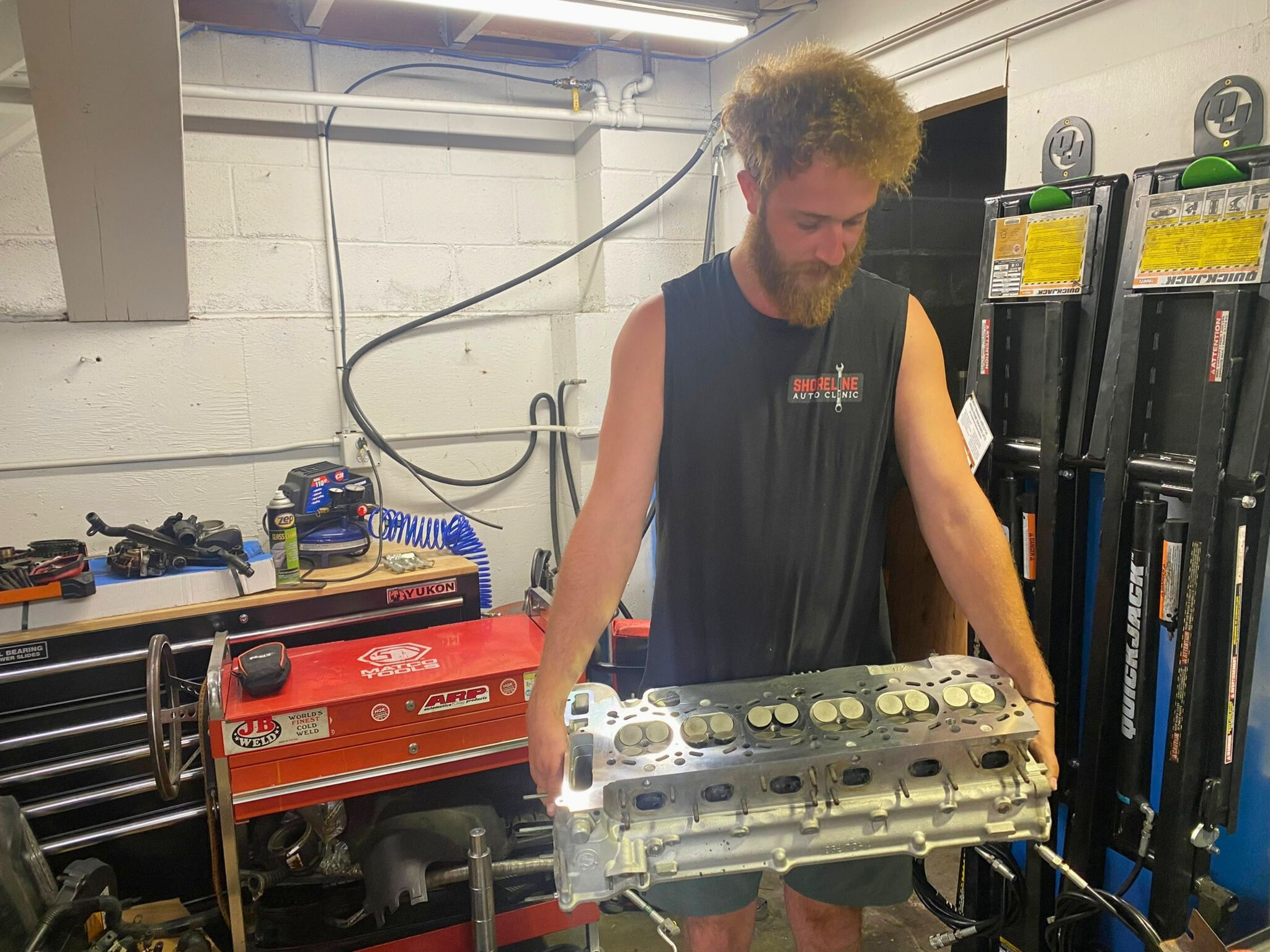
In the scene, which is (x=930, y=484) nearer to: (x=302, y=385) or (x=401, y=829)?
(x=401, y=829)

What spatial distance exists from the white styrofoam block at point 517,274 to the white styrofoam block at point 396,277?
0.20 feet

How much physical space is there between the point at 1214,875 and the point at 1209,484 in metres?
0.69

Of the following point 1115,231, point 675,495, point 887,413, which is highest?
point 1115,231

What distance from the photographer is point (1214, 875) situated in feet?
4.77

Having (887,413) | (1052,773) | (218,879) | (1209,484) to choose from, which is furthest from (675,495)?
(218,879)

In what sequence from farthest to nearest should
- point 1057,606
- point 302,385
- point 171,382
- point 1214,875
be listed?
point 302,385
point 171,382
point 1057,606
point 1214,875

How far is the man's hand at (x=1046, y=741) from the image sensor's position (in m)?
1.00

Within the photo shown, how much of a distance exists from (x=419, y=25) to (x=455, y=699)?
2.04 metres

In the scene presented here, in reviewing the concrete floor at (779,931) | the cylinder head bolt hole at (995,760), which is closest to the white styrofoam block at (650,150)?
the concrete floor at (779,931)

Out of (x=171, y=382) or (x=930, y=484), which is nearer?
(x=930, y=484)

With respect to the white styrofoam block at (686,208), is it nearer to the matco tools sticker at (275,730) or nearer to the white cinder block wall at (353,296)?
the white cinder block wall at (353,296)

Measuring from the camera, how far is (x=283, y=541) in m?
2.12

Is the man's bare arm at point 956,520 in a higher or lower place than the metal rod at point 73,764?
higher

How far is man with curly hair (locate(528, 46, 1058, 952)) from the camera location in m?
1.16
